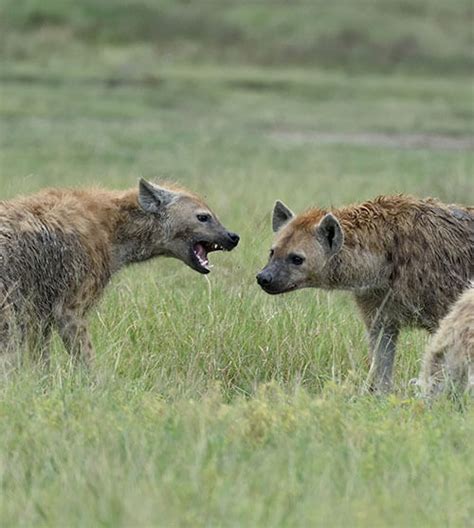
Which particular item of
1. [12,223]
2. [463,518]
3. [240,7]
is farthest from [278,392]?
[240,7]

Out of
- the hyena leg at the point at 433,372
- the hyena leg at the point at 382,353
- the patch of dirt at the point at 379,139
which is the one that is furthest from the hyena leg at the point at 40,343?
the patch of dirt at the point at 379,139

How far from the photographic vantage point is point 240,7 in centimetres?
3928

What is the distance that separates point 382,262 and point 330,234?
1.11 feet

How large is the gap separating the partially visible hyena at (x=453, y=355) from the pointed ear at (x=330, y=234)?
0.93m

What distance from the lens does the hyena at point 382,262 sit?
6.73m

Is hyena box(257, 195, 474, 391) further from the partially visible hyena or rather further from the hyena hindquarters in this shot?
the hyena hindquarters

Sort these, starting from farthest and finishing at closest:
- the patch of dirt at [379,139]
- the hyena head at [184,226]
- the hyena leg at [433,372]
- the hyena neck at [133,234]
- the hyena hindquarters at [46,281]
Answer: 1. the patch of dirt at [379,139]
2. the hyena head at [184,226]
3. the hyena neck at [133,234]
4. the hyena hindquarters at [46,281]
5. the hyena leg at [433,372]

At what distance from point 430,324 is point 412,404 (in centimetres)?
139

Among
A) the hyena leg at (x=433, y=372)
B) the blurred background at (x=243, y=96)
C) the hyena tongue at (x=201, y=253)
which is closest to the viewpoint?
the hyena leg at (x=433, y=372)

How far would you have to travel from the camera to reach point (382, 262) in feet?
22.4

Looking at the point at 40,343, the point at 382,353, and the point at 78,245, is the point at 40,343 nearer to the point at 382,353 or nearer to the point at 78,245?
the point at 78,245

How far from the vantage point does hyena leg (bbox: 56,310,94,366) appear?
642cm

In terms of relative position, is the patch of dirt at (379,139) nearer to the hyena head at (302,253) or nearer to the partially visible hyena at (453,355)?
the hyena head at (302,253)

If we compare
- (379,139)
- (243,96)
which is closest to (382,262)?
(379,139)
